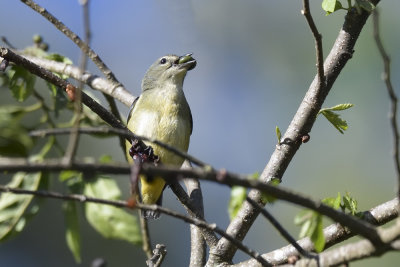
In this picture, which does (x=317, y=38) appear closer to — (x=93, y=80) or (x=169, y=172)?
(x=169, y=172)

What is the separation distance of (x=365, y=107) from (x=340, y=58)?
257 inches

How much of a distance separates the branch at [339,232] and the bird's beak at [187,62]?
2.66m

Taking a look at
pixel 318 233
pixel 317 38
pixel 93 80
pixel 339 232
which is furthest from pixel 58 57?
pixel 318 233

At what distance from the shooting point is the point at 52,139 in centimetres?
333

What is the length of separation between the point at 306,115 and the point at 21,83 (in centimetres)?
156

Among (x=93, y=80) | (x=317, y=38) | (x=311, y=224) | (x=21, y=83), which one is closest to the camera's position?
(x=311, y=224)

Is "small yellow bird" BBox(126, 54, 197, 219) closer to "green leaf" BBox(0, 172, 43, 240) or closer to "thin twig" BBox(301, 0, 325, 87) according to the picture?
"green leaf" BBox(0, 172, 43, 240)

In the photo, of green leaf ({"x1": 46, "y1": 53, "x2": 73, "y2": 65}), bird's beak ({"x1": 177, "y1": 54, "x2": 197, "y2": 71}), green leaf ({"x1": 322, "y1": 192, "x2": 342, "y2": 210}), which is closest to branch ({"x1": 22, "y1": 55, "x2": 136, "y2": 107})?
green leaf ({"x1": 46, "y1": 53, "x2": 73, "y2": 65})

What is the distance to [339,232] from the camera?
2.68 m

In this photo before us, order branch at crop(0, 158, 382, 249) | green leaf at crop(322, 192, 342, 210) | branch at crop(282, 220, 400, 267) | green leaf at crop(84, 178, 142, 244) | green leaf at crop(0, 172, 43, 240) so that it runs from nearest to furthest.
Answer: branch at crop(0, 158, 382, 249) < branch at crop(282, 220, 400, 267) < green leaf at crop(322, 192, 342, 210) < green leaf at crop(84, 178, 142, 244) < green leaf at crop(0, 172, 43, 240)

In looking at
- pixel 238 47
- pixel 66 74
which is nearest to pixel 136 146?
pixel 66 74

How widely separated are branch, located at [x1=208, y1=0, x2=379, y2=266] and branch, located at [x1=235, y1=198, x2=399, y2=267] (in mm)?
324

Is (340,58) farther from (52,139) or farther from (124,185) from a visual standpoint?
(124,185)

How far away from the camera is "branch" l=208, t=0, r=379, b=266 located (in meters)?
3.13
